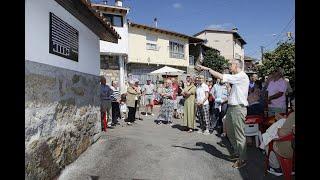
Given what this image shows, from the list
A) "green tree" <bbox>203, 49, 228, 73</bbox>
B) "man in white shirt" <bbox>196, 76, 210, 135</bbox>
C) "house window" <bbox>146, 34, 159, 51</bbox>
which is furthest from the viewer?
"green tree" <bbox>203, 49, 228, 73</bbox>

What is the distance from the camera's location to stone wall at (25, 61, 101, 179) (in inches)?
200

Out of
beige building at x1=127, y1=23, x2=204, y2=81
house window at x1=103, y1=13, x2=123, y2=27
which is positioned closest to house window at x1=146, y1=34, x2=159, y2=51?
beige building at x1=127, y1=23, x2=204, y2=81

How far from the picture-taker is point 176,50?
3569 cm

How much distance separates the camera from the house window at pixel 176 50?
1375 inches

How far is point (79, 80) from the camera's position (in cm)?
785

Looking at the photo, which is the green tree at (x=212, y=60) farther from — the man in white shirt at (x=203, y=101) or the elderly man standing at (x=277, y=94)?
the elderly man standing at (x=277, y=94)

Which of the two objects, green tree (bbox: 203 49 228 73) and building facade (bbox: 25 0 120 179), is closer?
building facade (bbox: 25 0 120 179)

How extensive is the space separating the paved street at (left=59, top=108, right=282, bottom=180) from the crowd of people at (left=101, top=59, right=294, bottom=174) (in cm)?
42

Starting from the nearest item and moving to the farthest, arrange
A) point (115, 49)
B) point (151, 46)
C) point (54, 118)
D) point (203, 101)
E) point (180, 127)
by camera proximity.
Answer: point (54, 118) → point (203, 101) → point (180, 127) → point (115, 49) → point (151, 46)

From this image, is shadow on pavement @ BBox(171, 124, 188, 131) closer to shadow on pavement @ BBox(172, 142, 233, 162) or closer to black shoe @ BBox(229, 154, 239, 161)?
shadow on pavement @ BBox(172, 142, 233, 162)

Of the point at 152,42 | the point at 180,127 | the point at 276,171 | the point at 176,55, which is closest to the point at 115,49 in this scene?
the point at 152,42

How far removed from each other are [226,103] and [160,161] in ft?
14.0

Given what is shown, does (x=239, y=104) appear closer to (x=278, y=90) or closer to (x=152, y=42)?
(x=278, y=90)
